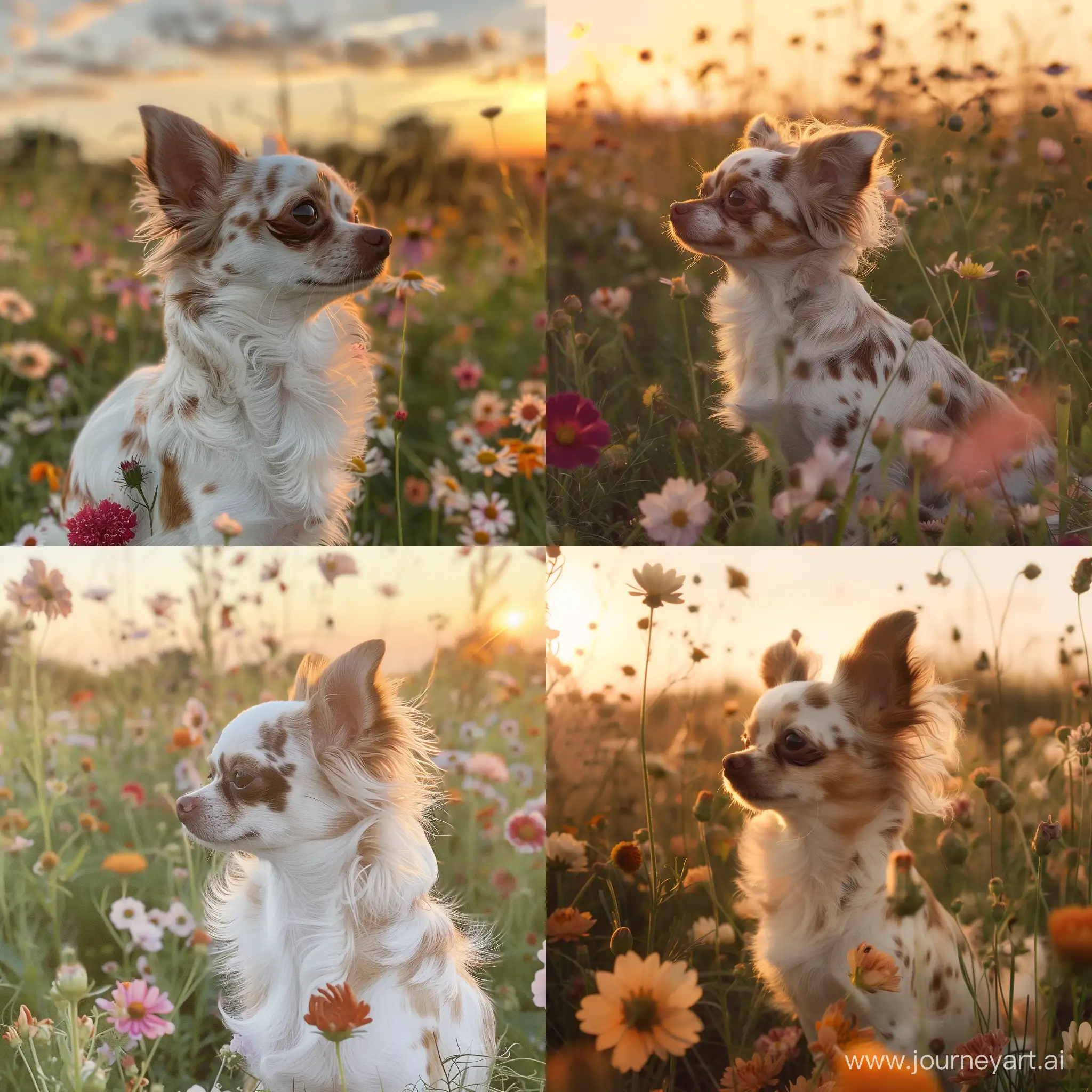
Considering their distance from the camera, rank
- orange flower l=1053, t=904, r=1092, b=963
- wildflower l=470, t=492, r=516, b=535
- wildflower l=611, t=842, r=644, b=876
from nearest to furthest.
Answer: orange flower l=1053, t=904, r=1092, b=963 → wildflower l=611, t=842, r=644, b=876 → wildflower l=470, t=492, r=516, b=535

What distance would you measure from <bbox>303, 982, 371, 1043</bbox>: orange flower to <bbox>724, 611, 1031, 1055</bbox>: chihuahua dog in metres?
0.68

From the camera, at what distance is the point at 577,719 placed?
79.1 inches

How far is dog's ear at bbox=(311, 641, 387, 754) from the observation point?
1891mm

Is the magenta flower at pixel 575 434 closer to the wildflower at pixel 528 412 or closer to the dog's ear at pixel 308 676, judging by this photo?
the wildflower at pixel 528 412

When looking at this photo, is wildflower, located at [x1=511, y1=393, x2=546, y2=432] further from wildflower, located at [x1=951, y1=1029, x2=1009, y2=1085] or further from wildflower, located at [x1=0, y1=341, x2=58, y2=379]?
wildflower, located at [x1=951, y1=1029, x2=1009, y2=1085]

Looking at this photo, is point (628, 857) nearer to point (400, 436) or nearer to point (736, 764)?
point (736, 764)

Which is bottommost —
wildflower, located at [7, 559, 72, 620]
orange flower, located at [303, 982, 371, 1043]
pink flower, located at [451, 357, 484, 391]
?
orange flower, located at [303, 982, 371, 1043]

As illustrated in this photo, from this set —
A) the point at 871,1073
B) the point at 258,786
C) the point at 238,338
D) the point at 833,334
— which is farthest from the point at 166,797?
the point at 833,334

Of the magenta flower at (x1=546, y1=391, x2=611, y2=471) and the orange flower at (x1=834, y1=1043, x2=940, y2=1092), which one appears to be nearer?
the orange flower at (x1=834, y1=1043, x2=940, y2=1092)

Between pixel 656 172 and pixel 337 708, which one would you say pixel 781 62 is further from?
pixel 337 708

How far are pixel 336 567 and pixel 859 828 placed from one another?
0.97m

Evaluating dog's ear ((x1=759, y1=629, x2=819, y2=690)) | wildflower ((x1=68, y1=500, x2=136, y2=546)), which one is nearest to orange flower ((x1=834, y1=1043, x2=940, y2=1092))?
dog's ear ((x1=759, y1=629, x2=819, y2=690))

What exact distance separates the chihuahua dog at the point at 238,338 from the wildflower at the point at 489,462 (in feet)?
0.93

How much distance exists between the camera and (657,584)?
77.7 inches
